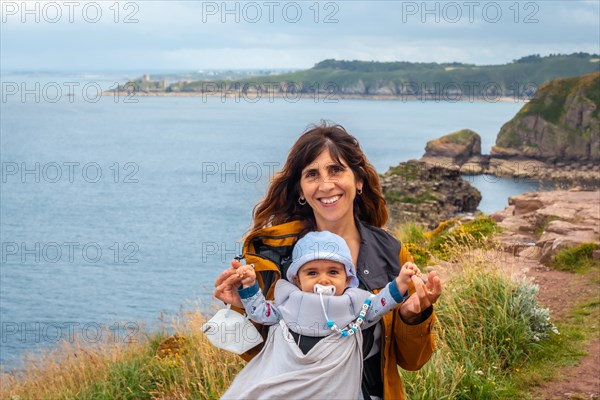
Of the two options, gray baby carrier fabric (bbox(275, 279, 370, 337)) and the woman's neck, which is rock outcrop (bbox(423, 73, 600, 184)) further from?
gray baby carrier fabric (bbox(275, 279, 370, 337))

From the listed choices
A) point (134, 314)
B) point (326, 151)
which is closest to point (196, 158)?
point (134, 314)

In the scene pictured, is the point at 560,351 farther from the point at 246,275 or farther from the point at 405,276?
the point at 246,275

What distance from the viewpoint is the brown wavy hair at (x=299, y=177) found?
4316mm

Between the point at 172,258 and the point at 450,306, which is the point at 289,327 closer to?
the point at 450,306

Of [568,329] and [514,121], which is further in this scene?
[514,121]

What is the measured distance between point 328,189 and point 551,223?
450 inches

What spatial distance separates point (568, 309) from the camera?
10070mm

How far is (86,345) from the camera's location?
1070 cm

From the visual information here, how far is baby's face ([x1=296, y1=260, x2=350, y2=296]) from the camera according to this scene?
3760mm

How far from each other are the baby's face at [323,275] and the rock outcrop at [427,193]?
1622 inches

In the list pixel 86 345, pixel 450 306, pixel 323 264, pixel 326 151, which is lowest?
pixel 86 345

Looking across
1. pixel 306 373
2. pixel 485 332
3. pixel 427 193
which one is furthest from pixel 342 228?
pixel 427 193

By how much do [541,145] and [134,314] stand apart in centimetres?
7986

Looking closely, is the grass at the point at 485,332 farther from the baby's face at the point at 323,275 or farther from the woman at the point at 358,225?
the baby's face at the point at 323,275
